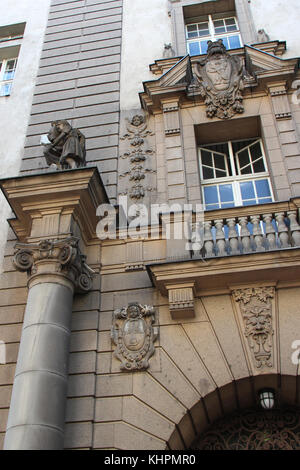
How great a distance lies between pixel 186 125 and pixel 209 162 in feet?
3.13

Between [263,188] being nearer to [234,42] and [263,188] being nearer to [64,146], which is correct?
[64,146]

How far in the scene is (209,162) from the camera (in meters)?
10.8

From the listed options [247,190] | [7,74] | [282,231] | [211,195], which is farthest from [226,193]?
[7,74]

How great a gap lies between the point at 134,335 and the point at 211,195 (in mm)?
3733

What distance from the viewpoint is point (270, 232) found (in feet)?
26.8

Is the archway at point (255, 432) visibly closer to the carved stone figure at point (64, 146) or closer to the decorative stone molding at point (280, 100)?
the carved stone figure at point (64, 146)

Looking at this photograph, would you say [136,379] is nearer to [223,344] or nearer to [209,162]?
[223,344]

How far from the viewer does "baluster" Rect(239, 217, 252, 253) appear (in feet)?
26.5

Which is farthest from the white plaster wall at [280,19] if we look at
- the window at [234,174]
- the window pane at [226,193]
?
the window pane at [226,193]

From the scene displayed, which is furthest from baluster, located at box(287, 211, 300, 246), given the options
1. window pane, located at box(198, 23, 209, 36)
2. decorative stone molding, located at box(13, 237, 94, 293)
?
window pane, located at box(198, 23, 209, 36)

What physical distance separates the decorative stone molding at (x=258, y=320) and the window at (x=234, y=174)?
248 centimetres

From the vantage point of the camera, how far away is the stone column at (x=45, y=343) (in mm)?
6414

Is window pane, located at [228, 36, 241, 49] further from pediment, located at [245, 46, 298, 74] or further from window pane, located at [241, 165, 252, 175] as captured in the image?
window pane, located at [241, 165, 252, 175]
